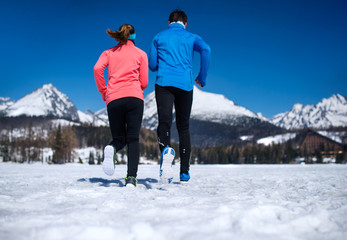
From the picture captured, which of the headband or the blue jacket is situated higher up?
A: the headband

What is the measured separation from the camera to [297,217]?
1.46 meters

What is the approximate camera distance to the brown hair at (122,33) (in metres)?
3.68

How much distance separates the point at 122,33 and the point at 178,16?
3.57 ft

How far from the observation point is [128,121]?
3680 millimetres

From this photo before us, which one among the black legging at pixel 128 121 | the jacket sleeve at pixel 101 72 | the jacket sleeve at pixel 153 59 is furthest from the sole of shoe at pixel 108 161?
the jacket sleeve at pixel 153 59

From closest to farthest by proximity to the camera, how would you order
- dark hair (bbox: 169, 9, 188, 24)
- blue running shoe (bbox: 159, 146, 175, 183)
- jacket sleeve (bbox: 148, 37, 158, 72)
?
blue running shoe (bbox: 159, 146, 175, 183) < jacket sleeve (bbox: 148, 37, 158, 72) < dark hair (bbox: 169, 9, 188, 24)

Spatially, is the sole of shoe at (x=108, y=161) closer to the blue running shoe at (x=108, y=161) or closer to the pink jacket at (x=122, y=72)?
the blue running shoe at (x=108, y=161)

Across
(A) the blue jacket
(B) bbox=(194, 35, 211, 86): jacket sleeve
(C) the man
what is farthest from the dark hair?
(B) bbox=(194, 35, 211, 86): jacket sleeve

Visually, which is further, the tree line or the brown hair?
the tree line

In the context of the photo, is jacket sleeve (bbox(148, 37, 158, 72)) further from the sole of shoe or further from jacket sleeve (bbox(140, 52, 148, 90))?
the sole of shoe

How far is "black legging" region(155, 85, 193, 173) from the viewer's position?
3.78 m

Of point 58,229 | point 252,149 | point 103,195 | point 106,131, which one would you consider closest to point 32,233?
point 58,229

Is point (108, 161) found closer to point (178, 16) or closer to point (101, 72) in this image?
point (101, 72)

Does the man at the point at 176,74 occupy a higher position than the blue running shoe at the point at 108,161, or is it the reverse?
the man at the point at 176,74
